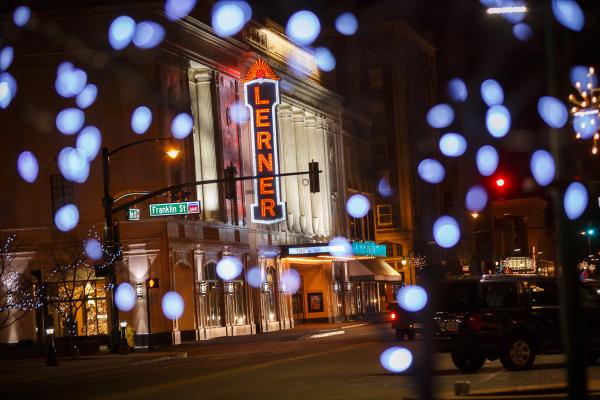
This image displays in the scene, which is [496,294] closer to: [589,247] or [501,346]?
[501,346]

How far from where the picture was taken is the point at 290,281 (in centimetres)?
6550

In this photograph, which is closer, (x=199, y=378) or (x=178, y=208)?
(x=199, y=378)

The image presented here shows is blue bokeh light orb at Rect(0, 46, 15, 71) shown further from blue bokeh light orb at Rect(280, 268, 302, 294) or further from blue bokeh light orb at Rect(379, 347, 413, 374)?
blue bokeh light orb at Rect(379, 347, 413, 374)

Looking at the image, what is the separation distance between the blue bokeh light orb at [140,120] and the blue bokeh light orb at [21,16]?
6.19 meters

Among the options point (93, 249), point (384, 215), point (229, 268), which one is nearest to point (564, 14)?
point (93, 249)

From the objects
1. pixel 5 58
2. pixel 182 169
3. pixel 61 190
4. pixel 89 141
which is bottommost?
pixel 61 190

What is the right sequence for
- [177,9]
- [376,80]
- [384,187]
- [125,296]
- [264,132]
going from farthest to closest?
[376,80] → [384,187] → [264,132] → [177,9] → [125,296]

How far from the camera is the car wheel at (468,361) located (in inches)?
856

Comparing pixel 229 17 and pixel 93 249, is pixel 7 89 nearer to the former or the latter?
pixel 93 249

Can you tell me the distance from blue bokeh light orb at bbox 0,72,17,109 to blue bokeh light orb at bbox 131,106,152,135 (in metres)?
5.35

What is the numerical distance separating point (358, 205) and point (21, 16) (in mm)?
36797

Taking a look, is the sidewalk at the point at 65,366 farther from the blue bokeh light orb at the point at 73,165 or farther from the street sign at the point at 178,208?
the blue bokeh light orb at the point at 73,165

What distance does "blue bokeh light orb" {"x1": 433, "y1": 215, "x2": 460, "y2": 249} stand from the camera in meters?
5.96

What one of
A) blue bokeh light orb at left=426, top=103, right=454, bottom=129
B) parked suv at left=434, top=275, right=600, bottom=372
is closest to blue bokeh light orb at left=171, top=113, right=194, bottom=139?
parked suv at left=434, top=275, right=600, bottom=372
